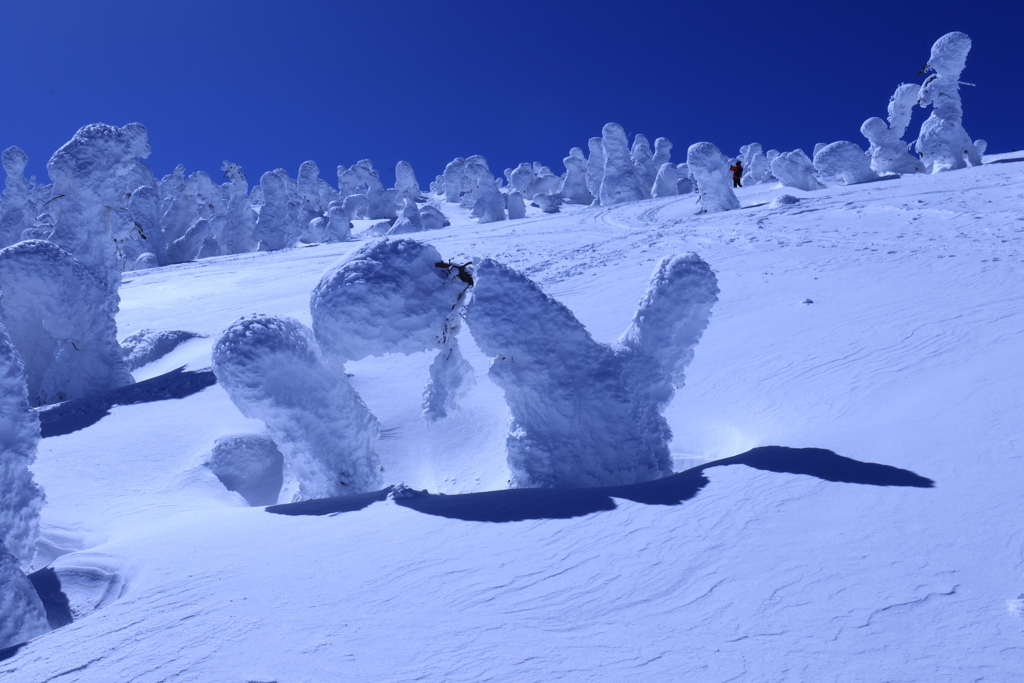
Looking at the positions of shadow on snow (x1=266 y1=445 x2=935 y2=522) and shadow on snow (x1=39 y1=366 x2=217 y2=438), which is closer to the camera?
shadow on snow (x1=266 y1=445 x2=935 y2=522)

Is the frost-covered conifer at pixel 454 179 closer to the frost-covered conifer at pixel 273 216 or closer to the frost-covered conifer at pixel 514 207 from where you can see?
the frost-covered conifer at pixel 514 207

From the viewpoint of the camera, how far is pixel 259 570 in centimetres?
365

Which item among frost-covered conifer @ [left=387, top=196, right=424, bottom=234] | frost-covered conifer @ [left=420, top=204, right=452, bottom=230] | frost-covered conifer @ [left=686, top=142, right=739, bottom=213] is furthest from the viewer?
frost-covered conifer @ [left=420, top=204, right=452, bottom=230]

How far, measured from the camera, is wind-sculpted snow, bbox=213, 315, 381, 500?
5.32m

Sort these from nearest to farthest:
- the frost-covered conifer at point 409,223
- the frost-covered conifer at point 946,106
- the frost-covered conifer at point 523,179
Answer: the frost-covered conifer at point 946,106 < the frost-covered conifer at point 409,223 < the frost-covered conifer at point 523,179

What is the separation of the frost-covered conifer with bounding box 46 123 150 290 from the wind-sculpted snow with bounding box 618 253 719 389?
1005 cm

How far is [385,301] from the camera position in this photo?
483cm

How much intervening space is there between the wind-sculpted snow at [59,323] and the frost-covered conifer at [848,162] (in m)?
21.5

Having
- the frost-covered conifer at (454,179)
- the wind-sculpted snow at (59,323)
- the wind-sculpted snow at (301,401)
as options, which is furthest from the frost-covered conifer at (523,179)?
the wind-sculpted snow at (301,401)

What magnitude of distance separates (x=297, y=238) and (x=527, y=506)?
30.9m

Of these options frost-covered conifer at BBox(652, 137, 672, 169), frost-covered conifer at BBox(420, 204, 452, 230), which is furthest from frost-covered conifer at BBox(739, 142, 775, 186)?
frost-covered conifer at BBox(420, 204, 452, 230)

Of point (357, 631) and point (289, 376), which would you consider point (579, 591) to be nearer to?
point (357, 631)

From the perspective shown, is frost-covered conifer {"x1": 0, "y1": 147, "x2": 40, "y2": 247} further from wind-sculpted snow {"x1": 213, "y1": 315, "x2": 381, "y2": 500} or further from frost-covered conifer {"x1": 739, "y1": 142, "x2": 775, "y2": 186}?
frost-covered conifer {"x1": 739, "y1": 142, "x2": 775, "y2": 186}

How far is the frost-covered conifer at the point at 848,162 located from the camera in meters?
21.8
